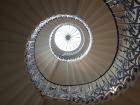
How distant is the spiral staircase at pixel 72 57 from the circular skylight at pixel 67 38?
173cm

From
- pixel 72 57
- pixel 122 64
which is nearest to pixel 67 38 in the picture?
pixel 72 57

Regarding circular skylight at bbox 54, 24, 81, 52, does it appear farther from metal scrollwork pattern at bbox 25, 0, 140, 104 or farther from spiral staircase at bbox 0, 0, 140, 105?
metal scrollwork pattern at bbox 25, 0, 140, 104

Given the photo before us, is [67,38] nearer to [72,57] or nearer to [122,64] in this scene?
[72,57]

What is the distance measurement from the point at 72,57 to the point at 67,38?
3.56 meters

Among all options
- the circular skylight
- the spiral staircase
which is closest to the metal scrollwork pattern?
the spiral staircase

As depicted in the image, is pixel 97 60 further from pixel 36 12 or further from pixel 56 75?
pixel 36 12

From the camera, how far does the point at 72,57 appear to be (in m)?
12.4

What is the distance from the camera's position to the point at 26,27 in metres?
8.21

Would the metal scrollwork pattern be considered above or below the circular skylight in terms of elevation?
below

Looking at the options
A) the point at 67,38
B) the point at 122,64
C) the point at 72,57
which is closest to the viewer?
the point at 122,64

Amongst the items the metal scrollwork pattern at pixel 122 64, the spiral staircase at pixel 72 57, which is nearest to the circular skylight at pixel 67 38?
the spiral staircase at pixel 72 57

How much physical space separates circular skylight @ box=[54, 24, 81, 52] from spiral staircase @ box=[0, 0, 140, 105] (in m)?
1.73

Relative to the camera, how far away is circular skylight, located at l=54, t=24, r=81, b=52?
46.0 ft

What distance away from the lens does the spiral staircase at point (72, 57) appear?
638 cm
